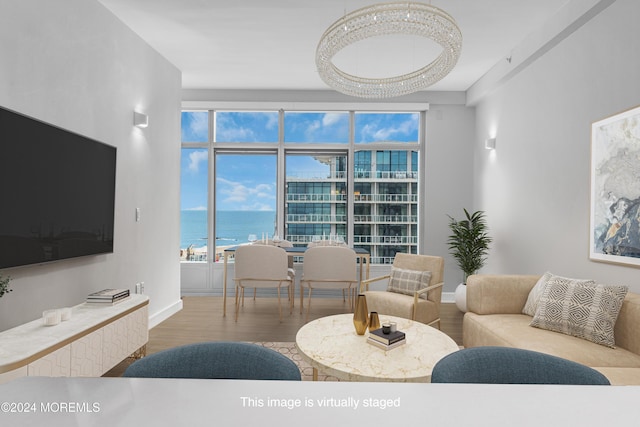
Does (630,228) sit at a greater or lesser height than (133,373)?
greater

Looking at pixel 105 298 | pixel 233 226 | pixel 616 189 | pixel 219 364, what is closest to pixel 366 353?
pixel 219 364

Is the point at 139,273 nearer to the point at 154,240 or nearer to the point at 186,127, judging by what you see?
the point at 154,240

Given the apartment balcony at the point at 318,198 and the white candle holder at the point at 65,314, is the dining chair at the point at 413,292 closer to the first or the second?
the apartment balcony at the point at 318,198

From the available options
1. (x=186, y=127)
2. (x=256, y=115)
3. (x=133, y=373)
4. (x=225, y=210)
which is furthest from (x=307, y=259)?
(x=133, y=373)

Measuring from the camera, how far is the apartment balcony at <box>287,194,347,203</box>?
217 inches

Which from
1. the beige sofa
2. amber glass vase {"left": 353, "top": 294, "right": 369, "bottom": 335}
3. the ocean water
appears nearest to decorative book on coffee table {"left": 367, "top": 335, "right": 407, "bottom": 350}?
amber glass vase {"left": 353, "top": 294, "right": 369, "bottom": 335}

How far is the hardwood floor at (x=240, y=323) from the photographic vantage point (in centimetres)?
345

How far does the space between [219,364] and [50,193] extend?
210cm

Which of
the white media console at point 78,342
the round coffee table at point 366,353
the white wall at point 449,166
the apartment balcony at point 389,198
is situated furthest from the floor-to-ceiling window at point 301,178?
the round coffee table at point 366,353

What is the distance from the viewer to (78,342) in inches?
79.2

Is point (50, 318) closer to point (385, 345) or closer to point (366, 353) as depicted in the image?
point (366, 353)

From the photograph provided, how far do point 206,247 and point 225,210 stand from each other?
2.07ft

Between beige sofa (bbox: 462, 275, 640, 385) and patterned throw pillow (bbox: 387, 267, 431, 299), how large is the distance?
603mm

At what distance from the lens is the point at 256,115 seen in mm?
5477
